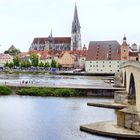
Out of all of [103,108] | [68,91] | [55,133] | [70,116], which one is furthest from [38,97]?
[55,133]

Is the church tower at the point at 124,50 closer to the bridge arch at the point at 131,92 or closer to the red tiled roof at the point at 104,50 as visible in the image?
the red tiled roof at the point at 104,50

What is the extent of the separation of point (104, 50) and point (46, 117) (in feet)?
446

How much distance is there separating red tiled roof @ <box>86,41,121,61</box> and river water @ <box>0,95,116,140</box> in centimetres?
11309

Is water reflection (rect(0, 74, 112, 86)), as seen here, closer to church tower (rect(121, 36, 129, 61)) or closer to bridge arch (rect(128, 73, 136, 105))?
bridge arch (rect(128, 73, 136, 105))

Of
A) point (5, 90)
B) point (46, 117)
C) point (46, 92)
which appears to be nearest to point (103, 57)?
point (46, 92)

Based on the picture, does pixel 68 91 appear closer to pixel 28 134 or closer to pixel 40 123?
pixel 40 123

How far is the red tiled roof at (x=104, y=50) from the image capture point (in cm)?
17768

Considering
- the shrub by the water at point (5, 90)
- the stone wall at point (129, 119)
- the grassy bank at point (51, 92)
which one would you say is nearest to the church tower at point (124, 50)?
the grassy bank at point (51, 92)

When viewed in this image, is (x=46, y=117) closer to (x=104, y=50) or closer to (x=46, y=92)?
(x=46, y=92)

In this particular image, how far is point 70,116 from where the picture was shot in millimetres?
46375

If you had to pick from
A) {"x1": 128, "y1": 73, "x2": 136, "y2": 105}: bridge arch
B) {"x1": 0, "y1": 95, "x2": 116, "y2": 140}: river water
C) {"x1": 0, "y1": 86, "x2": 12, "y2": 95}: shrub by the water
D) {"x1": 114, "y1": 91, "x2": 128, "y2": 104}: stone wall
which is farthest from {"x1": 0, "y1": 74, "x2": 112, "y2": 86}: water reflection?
{"x1": 128, "y1": 73, "x2": 136, "y2": 105}: bridge arch

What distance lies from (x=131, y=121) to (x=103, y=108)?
17.8 m

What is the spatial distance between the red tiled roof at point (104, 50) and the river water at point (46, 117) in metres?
113

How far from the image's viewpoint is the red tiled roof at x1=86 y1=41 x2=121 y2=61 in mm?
177675
